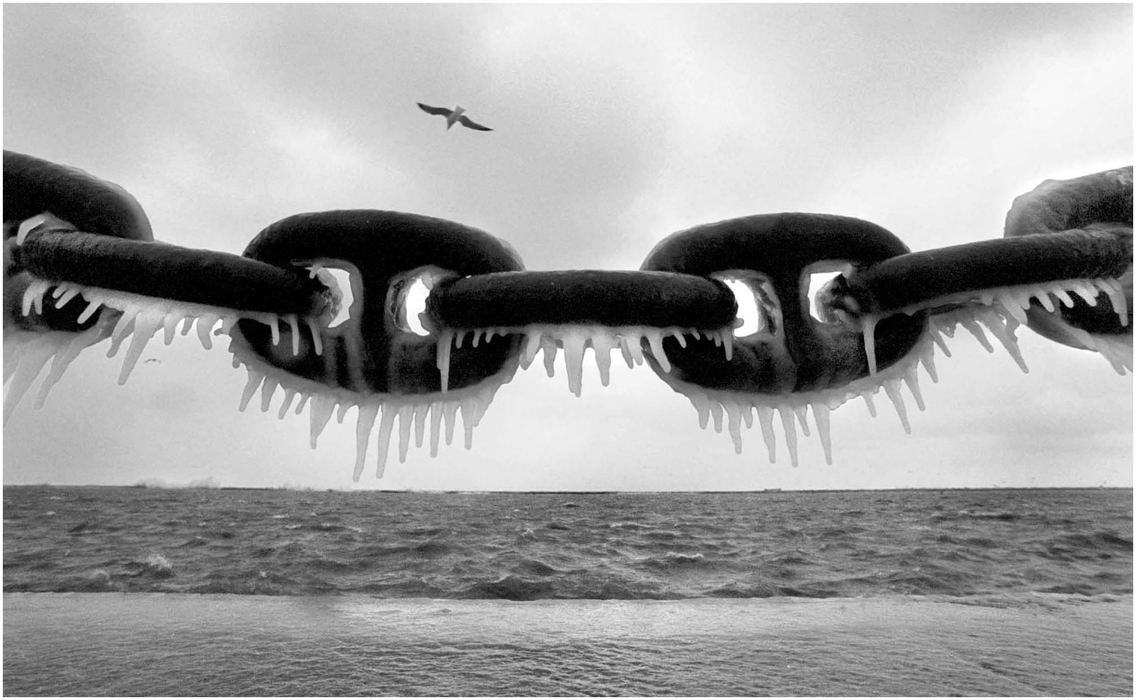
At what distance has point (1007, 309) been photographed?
924 millimetres

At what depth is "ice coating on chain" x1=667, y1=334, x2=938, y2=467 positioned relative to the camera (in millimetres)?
979

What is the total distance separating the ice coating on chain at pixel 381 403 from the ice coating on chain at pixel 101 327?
6 cm

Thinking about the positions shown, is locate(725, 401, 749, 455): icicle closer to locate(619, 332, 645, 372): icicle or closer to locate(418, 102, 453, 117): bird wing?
locate(619, 332, 645, 372): icicle

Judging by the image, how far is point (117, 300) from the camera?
872mm

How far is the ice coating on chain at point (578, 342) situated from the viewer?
87 cm

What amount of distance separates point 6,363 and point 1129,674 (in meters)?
6.66

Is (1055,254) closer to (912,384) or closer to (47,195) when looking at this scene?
(912,384)

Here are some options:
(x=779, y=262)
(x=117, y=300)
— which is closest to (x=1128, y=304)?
(x=779, y=262)

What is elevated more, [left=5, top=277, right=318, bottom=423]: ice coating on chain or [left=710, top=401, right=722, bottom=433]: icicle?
[left=5, top=277, right=318, bottom=423]: ice coating on chain

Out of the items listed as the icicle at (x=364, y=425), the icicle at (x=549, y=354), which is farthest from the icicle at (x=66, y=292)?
the icicle at (x=549, y=354)

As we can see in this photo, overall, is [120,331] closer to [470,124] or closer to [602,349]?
[602,349]

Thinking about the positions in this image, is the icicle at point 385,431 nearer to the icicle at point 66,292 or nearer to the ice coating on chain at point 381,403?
the ice coating on chain at point 381,403

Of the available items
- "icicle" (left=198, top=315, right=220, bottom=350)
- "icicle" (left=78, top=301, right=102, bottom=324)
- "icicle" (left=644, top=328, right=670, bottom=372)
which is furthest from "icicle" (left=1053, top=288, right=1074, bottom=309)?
"icicle" (left=78, top=301, right=102, bottom=324)

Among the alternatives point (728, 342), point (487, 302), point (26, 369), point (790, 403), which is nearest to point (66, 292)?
point (26, 369)
